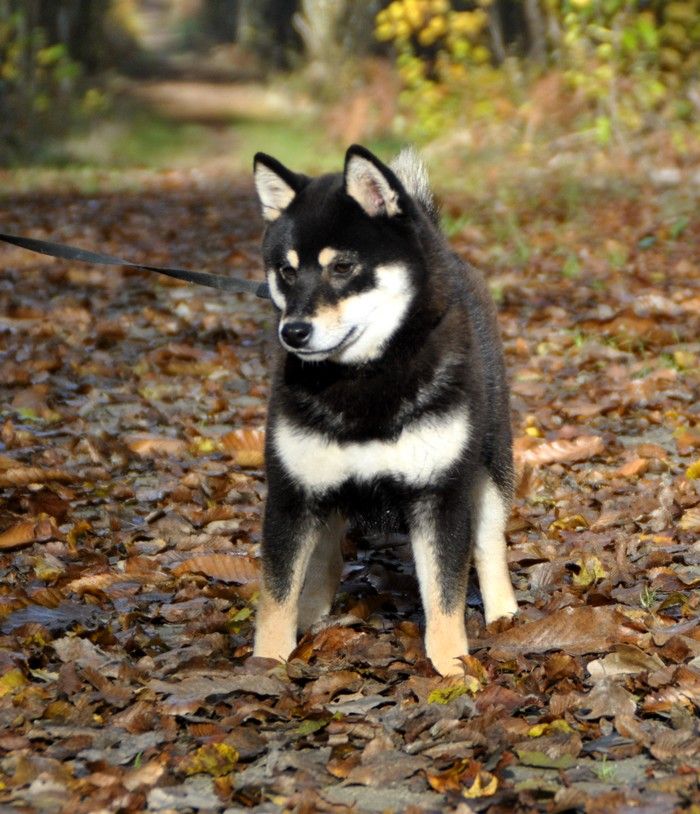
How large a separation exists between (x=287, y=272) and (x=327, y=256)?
17 cm

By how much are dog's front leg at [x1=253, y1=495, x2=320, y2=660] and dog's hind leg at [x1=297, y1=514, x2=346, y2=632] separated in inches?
13.3

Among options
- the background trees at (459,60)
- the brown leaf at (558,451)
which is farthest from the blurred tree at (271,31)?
the brown leaf at (558,451)

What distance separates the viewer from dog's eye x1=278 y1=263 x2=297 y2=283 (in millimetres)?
3727

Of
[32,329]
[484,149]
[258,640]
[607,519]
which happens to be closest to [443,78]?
[484,149]

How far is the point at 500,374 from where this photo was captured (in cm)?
429

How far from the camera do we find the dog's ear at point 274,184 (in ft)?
12.5

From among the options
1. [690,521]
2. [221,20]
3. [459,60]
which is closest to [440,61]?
[459,60]

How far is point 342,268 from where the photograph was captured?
3643 mm

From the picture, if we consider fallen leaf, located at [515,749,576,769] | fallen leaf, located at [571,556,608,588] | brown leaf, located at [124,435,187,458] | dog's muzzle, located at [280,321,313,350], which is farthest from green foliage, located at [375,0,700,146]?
fallen leaf, located at [515,749,576,769]

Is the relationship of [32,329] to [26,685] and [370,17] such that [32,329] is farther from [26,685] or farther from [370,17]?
[370,17]

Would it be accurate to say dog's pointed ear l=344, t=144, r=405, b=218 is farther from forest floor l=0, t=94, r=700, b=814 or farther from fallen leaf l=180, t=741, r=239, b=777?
fallen leaf l=180, t=741, r=239, b=777

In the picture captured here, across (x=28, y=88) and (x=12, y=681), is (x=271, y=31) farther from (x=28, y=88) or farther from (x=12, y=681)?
(x=12, y=681)

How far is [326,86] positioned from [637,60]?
428 inches

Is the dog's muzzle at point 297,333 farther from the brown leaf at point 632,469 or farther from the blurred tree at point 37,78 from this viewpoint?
the blurred tree at point 37,78
